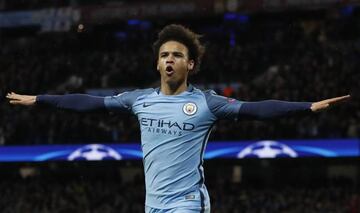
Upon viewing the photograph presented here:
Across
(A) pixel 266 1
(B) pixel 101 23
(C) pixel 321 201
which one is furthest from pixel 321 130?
(B) pixel 101 23

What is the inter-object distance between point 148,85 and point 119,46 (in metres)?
5.15

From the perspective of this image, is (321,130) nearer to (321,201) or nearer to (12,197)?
(321,201)

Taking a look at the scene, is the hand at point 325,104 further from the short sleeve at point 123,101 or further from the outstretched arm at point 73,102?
the outstretched arm at point 73,102

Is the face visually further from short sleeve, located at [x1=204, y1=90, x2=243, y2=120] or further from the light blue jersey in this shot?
short sleeve, located at [x1=204, y1=90, x2=243, y2=120]

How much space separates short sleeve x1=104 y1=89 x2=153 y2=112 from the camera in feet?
15.9

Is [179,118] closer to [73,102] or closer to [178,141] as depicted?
[178,141]

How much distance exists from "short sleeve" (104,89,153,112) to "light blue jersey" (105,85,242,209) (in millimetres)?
127

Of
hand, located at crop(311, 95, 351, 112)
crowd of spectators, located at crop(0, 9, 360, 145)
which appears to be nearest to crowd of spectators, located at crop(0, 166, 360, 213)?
crowd of spectators, located at crop(0, 9, 360, 145)

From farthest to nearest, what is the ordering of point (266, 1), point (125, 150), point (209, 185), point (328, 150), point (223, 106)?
point (266, 1) → point (209, 185) → point (125, 150) → point (328, 150) → point (223, 106)

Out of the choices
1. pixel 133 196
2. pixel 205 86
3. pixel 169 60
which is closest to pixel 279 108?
pixel 169 60

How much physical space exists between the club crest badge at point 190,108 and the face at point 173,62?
18 centimetres

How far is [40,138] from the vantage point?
20.7 metres

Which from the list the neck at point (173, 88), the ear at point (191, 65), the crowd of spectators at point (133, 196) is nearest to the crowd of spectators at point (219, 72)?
the crowd of spectators at point (133, 196)

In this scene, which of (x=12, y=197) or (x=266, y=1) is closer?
(x=12, y=197)
